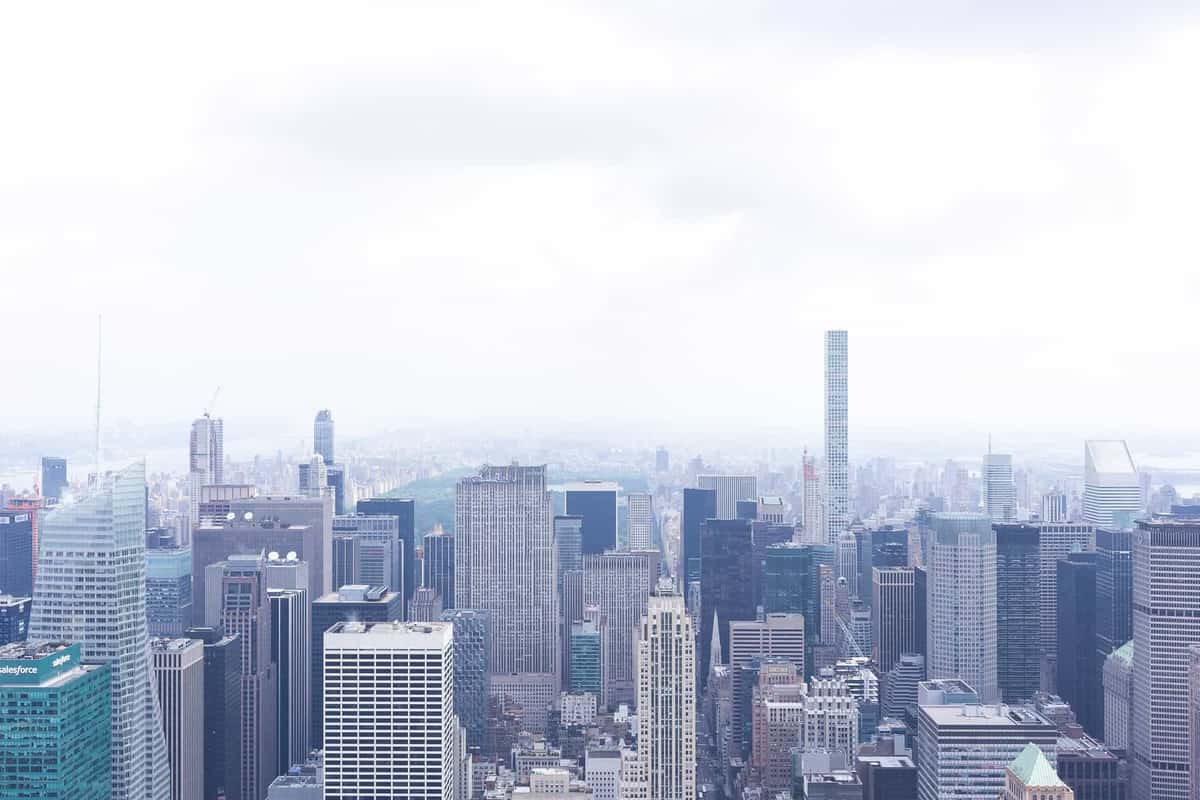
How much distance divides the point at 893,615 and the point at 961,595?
1.66 m

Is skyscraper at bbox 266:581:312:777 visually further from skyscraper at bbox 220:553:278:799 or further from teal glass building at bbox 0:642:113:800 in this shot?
teal glass building at bbox 0:642:113:800

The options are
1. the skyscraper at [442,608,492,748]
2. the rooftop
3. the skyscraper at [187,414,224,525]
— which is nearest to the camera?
the rooftop

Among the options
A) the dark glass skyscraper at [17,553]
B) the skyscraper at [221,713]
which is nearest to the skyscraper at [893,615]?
the skyscraper at [221,713]

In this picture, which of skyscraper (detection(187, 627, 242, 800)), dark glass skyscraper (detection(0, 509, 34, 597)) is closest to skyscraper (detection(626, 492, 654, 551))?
skyscraper (detection(187, 627, 242, 800))

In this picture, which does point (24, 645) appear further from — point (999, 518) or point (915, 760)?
point (999, 518)

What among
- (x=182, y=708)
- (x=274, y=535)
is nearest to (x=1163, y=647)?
(x=182, y=708)

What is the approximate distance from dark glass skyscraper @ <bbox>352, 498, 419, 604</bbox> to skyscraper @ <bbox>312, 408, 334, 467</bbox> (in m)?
2.89

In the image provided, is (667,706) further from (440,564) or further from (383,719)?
(440,564)

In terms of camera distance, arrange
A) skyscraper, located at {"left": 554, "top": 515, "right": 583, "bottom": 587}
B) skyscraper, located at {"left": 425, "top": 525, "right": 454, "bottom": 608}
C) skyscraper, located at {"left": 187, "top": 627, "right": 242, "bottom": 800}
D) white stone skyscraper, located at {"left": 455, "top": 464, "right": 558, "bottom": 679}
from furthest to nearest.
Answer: skyscraper, located at {"left": 554, "top": 515, "right": 583, "bottom": 587} → skyscraper, located at {"left": 425, "top": 525, "right": 454, "bottom": 608} → white stone skyscraper, located at {"left": 455, "top": 464, "right": 558, "bottom": 679} → skyscraper, located at {"left": 187, "top": 627, "right": 242, "bottom": 800}

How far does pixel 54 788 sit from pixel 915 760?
10958mm

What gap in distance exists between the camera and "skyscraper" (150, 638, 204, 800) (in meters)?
17.0

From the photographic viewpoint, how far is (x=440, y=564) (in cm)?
2853

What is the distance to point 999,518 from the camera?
80.7 feet

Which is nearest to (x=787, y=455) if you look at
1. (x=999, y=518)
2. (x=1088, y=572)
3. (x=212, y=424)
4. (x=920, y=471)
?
(x=920, y=471)
